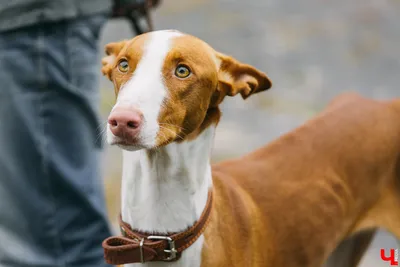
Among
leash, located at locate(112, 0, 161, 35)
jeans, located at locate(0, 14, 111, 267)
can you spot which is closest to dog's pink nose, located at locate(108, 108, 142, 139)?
jeans, located at locate(0, 14, 111, 267)

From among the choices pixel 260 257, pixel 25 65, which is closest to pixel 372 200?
pixel 260 257

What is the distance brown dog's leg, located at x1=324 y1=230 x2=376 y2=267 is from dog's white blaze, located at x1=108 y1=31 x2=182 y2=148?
61.9 inches

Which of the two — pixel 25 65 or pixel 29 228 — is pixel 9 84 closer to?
pixel 25 65

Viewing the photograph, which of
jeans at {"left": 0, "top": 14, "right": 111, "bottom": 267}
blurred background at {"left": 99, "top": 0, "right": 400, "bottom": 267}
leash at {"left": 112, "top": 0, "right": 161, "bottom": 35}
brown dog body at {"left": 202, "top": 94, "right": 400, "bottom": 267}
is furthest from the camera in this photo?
blurred background at {"left": 99, "top": 0, "right": 400, "bottom": 267}

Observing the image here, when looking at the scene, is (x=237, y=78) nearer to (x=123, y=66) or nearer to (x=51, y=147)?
(x=123, y=66)

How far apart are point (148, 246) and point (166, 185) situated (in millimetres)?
201

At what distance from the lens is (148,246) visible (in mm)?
2582

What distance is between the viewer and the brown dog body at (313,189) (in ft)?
9.52

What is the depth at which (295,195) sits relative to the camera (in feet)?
10.2

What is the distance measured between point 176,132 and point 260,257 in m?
0.72

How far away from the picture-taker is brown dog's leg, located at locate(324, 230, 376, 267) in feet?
11.9

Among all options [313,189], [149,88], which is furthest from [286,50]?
[149,88]

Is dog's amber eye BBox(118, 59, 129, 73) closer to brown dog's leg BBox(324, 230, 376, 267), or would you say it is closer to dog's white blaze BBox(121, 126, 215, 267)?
dog's white blaze BBox(121, 126, 215, 267)

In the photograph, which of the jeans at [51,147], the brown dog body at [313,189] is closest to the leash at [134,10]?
the jeans at [51,147]
